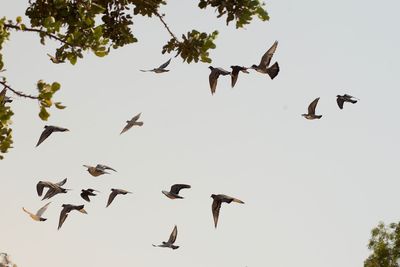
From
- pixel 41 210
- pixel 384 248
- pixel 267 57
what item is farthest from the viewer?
pixel 384 248

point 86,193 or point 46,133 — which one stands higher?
point 46,133

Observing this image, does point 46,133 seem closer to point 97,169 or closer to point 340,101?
point 97,169

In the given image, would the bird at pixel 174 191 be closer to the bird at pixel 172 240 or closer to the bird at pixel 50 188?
the bird at pixel 172 240

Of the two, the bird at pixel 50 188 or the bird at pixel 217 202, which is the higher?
the bird at pixel 217 202

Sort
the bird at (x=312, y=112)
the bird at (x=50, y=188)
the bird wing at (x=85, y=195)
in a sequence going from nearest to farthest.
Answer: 1. the bird at (x=50, y=188)
2. the bird wing at (x=85, y=195)
3. the bird at (x=312, y=112)

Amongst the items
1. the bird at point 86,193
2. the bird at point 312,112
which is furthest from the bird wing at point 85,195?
the bird at point 312,112

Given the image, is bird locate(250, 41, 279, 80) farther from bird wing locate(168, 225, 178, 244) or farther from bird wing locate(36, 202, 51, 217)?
bird wing locate(36, 202, 51, 217)

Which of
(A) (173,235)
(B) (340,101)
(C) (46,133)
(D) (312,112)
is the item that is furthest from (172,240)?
(B) (340,101)

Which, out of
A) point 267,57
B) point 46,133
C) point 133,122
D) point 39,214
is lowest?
point 39,214

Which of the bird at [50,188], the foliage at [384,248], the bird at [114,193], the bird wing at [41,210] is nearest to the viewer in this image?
the bird wing at [41,210]

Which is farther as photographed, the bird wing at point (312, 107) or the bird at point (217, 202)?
the bird wing at point (312, 107)

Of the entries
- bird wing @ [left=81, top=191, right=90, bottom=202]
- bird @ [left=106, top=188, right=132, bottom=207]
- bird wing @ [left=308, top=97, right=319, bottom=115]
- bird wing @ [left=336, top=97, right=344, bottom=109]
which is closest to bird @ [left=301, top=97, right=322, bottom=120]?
bird wing @ [left=308, top=97, right=319, bottom=115]

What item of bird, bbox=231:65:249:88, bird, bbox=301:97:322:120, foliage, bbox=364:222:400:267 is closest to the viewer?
bird, bbox=231:65:249:88

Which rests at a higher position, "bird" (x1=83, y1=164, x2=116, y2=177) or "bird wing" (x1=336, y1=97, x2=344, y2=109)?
"bird wing" (x1=336, y1=97, x2=344, y2=109)
